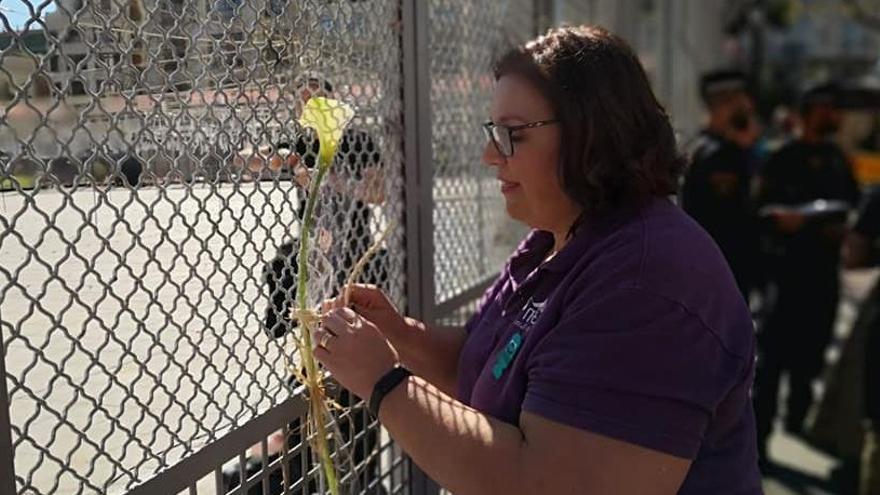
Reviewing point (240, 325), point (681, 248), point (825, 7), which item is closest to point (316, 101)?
point (240, 325)

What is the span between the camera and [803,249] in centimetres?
433

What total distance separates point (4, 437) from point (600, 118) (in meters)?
0.84

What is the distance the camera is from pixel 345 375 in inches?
48.8

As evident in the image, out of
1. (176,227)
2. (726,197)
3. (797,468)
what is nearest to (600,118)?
(176,227)

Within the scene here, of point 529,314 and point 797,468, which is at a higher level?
point 529,314

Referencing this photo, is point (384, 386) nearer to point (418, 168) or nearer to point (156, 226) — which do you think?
point (156, 226)

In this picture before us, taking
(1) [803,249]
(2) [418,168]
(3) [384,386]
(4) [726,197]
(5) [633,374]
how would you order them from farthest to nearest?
(1) [803,249] < (4) [726,197] < (2) [418,168] < (3) [384,386] < (5) [633,374]

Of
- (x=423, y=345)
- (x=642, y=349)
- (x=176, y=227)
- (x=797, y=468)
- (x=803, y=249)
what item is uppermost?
(x=176, y=227)

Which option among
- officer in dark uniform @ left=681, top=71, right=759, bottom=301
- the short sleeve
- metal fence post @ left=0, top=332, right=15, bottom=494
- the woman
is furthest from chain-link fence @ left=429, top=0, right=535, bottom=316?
officer in dark uniform @ left=681, top=71, right=759, bottom=301

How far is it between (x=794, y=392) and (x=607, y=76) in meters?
3.72

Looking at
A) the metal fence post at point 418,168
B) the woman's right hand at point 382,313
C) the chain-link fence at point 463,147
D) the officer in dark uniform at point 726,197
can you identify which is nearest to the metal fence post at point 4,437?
the woman's right hand at point 382,313

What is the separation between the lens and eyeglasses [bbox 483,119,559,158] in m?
1.25

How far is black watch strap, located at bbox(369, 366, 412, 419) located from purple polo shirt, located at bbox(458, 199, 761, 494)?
14cm

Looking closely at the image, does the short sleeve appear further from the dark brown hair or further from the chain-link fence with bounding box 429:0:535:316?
the chain-link fence with bounding box 429:0:535:316
